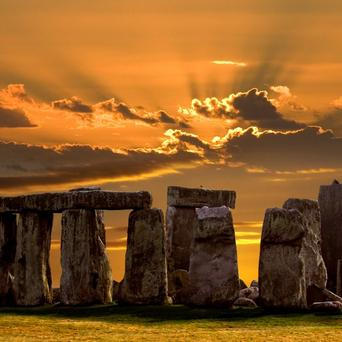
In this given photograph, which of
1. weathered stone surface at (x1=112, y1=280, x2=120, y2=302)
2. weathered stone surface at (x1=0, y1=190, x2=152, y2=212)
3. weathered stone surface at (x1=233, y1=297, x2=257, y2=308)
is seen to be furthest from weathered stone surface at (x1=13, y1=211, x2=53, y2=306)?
weathered stone surface at (x1=233, y1=297, x2=257, y2=308)

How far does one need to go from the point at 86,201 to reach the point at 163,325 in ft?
17.8

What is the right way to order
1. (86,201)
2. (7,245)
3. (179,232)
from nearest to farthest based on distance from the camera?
(86,201)
(7,245)
(179,232)

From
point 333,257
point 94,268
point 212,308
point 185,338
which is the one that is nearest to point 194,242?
point 212,308

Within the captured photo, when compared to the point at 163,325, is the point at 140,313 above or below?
above

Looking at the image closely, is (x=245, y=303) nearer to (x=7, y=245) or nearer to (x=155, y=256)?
(x=155, y=256)

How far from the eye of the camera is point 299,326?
20969 millimetres

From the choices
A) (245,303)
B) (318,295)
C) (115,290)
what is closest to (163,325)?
(245,303)

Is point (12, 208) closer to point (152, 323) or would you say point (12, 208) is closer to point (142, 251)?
point (142, 251)

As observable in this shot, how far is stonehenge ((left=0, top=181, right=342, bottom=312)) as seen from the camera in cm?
2306

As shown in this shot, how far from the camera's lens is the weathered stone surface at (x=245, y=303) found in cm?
2388

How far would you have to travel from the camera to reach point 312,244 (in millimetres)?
26672

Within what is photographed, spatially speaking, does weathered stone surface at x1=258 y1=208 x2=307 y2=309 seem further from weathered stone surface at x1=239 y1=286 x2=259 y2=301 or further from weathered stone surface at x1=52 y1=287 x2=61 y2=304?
weathered stone surface at x1=52 y1=287 x2=61 y2=304

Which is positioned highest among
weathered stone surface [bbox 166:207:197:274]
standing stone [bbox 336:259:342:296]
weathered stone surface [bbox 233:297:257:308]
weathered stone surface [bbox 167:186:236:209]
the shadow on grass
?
weathered stone surface [bbox 167:186:236:209]

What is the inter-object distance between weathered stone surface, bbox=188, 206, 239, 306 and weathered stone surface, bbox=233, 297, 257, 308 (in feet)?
1.72
